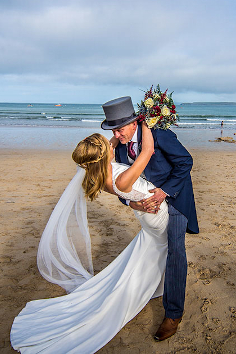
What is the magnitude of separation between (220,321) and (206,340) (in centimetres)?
38

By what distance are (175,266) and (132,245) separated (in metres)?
0.74

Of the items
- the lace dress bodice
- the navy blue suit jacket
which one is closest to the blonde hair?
the lace dress bodice

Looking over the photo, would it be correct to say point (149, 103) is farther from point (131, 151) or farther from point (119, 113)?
point (131, 151)

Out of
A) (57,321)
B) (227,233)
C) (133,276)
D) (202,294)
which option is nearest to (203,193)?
(227,233)

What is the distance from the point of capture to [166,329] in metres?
3.31

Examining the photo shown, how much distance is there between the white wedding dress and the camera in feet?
10.5

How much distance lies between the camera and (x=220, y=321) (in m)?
3.57

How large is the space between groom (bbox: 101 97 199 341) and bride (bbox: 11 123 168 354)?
0.11 meters

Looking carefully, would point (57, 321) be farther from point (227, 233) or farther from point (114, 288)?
point (227, 233)

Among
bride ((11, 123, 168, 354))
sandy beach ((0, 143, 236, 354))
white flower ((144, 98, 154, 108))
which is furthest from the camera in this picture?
sandy beach ((0, 143, 236, 354))

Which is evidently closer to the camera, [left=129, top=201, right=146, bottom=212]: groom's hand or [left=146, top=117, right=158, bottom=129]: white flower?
[left=146, top=117, right=158, bottom=129]: white flower

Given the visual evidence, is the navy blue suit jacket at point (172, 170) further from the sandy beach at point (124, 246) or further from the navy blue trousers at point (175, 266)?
the sandy beach at point (124, 246)

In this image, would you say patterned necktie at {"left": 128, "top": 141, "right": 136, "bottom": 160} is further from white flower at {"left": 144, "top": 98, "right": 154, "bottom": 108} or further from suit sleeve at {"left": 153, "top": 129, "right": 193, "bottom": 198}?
white flower at {"left": 144, "top": 98, "right": 154, "bottom": 108}

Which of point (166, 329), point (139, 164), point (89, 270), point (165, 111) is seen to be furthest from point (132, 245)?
point (165, 111)
